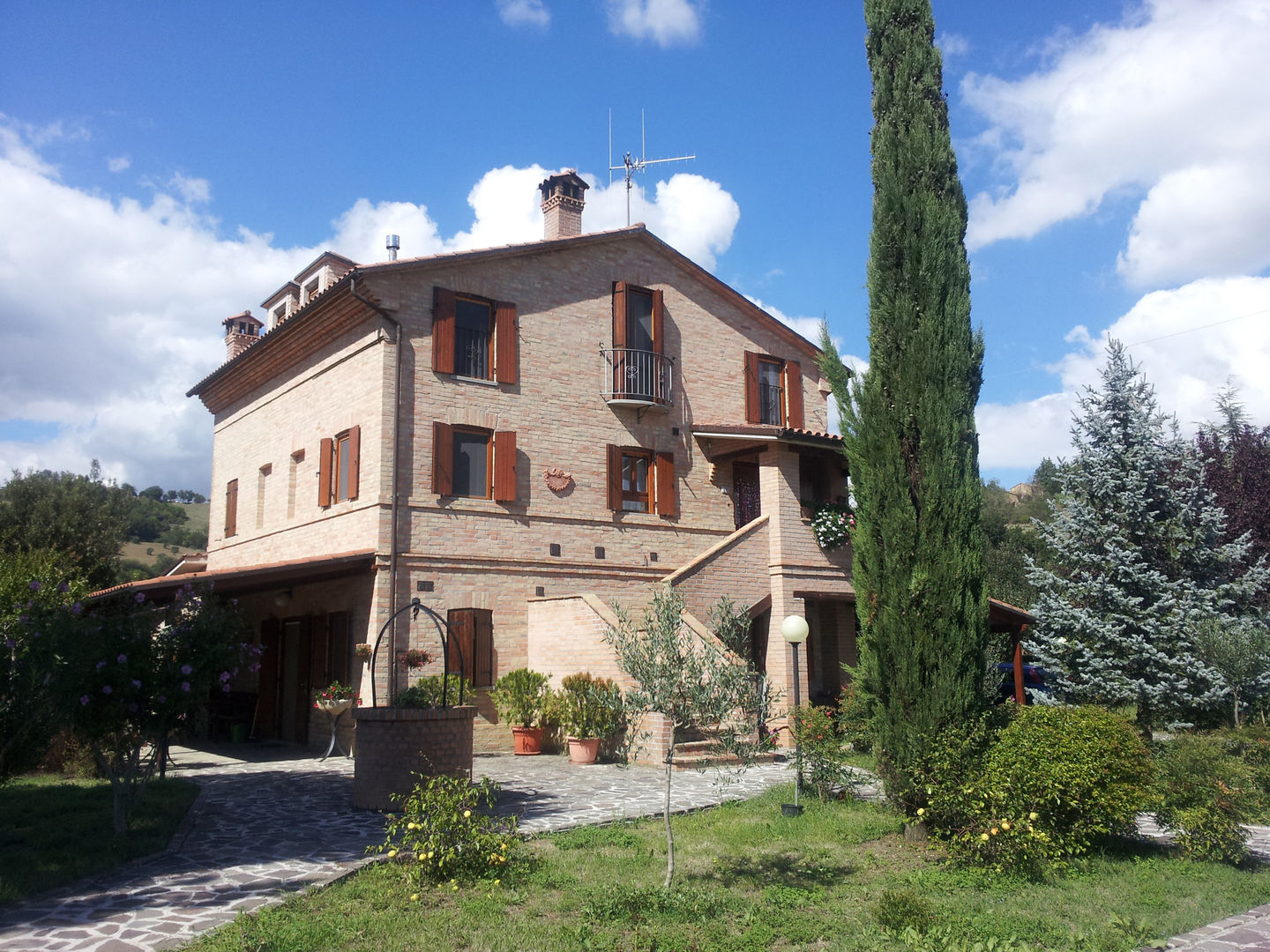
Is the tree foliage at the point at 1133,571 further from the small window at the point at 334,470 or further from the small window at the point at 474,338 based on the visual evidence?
the small window at the point at 334,470

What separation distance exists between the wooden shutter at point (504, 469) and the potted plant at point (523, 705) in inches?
130

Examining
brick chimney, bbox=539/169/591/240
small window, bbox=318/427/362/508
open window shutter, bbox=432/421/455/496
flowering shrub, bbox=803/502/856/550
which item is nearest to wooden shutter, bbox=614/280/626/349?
brick chimney, bbox=539/169/591/240

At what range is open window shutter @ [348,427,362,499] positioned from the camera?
16.2 m

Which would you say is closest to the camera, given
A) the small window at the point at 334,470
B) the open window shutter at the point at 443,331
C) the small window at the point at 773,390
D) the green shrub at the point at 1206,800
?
the green shrub at the point at 1206,800

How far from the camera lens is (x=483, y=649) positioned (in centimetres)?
1623

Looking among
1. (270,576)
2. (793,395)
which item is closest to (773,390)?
(793,395)

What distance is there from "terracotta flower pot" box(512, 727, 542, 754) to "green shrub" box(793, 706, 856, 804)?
624 cm

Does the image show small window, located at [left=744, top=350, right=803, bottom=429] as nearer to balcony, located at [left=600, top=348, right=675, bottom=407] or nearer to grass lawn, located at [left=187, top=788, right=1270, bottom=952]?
balcony, located at [left=600, top=348, right=675, bottom=407]

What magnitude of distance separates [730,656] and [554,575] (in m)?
10.2

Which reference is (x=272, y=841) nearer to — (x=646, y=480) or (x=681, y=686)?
(x=681, y=686)

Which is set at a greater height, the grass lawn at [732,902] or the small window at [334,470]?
the small window at [334,470]

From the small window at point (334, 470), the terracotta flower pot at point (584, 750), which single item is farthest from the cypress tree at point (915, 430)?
the small window at point (334, 470)

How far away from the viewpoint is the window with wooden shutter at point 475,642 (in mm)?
15898

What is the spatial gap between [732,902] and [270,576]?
A: 10.2 metres
